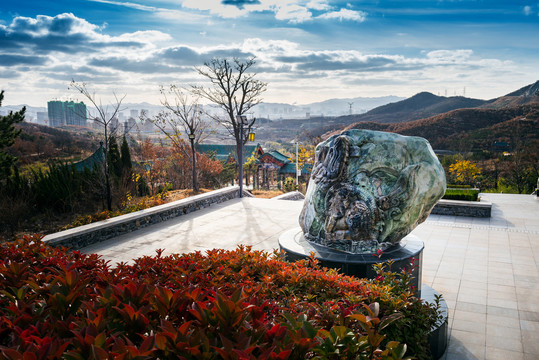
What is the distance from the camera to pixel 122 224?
7.71 m

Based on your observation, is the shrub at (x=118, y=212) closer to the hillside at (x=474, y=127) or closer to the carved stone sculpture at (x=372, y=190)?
the carved stone sculpture at (x=372, y=190)

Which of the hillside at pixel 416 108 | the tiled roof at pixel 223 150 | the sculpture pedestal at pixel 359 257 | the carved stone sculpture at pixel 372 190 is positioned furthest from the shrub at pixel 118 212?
the hillside at pixel 416 108

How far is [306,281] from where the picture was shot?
10.7ft

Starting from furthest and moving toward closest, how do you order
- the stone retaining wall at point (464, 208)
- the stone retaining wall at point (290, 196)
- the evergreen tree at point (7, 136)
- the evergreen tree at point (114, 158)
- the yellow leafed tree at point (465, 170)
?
the yellow leafed tree at point (465, 170), the stone retaining wall at point (290, 196), the evergreen tree at point (114, 158), the stone retaining wall at point (464, 208), the evergreen tree at point (7, 136)

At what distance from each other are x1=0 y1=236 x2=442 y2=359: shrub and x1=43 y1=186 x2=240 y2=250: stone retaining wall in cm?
298

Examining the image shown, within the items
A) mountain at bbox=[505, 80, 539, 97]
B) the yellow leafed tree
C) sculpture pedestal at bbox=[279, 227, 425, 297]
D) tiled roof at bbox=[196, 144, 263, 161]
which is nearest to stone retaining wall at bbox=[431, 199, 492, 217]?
the yellow leafed tree

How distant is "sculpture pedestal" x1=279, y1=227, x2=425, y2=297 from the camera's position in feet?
14.2

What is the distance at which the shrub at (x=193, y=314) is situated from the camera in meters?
1.72

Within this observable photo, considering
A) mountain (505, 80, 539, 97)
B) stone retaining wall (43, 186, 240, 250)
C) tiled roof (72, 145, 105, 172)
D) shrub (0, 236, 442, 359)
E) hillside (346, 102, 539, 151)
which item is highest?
mountain (505, 80, 539, 97)

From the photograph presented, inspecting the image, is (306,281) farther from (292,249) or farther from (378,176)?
(378,176)

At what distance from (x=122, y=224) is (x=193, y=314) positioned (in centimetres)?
636

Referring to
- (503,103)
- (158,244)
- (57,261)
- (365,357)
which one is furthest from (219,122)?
(503,103)

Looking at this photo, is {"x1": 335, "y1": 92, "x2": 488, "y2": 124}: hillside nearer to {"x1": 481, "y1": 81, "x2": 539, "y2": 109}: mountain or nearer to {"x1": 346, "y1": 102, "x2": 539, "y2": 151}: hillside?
{"x1": 481, "y1": 81, "x2": 539, "y2": 109}: mountain

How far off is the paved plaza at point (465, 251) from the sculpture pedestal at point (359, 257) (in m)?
0.86
